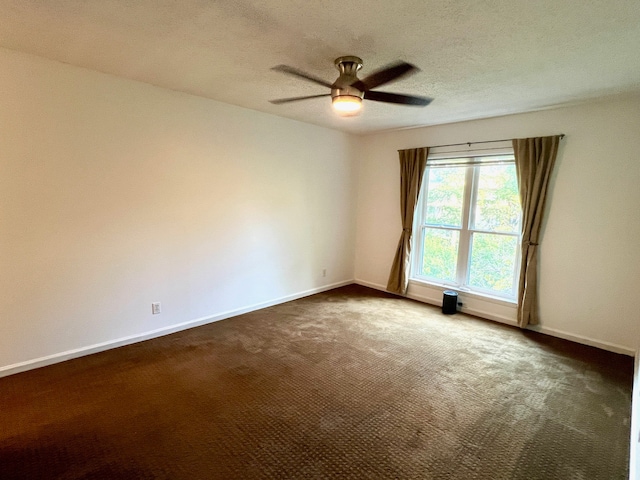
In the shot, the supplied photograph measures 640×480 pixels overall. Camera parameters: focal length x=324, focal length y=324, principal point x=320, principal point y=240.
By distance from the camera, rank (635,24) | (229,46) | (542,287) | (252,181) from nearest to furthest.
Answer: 1. (635,24)
2. (229,46)
3. (542,287)
4. (252,181)

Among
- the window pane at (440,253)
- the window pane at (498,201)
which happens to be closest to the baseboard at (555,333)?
the window pane at (440,253)

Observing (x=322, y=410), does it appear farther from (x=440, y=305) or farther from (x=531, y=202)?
(x=531, y=202)

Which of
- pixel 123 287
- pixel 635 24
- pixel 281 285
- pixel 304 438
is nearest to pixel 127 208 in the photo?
pixel 123 287

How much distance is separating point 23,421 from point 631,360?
500 cm

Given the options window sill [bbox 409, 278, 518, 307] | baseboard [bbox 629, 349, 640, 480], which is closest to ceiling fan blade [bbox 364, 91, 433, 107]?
baseboard [bbox 629, 349, 640, 480]

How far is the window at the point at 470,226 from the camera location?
13.0ft

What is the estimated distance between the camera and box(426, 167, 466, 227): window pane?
14.4 ft

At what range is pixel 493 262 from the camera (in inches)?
163

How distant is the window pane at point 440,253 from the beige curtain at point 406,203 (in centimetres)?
27

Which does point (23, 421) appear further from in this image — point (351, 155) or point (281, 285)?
point (351, 155)

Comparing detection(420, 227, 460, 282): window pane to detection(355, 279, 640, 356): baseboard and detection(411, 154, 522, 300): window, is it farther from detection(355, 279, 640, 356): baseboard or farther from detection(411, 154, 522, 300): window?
detection(355, 279, 640, 356): baseboard

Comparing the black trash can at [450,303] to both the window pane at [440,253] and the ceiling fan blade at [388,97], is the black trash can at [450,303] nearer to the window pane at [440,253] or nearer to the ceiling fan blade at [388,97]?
the window pane at [440,253]

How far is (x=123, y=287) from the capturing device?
3090 millimetres

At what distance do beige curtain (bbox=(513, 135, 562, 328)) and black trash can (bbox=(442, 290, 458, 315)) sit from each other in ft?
2.37
